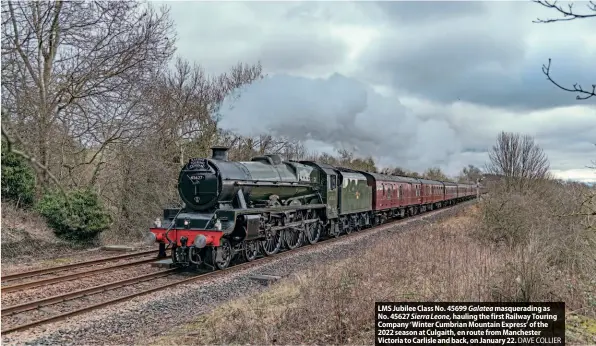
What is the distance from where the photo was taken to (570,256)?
10055 millimetres

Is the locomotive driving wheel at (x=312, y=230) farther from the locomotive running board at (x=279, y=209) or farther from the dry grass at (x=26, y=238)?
the dry grass at (x=26, y=238)

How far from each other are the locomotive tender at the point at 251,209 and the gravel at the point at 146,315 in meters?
1.13

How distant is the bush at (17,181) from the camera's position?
48.6ft

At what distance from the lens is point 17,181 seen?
49.4 ft

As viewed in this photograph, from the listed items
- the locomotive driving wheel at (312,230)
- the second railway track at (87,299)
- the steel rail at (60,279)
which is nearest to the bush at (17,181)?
the steel rail at (60,279)

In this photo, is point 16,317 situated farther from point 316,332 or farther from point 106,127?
point 106,127

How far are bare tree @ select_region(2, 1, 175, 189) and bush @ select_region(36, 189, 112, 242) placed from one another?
139 centimetres

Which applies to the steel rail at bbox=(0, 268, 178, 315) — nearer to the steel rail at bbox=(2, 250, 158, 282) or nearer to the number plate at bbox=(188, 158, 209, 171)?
the steel rail at bbox=(2, 250, 158, 282)

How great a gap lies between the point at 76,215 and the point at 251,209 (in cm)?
666

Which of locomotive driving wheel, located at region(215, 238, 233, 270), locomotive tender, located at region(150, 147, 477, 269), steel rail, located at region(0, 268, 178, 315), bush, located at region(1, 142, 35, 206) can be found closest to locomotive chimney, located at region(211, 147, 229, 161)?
locomotive tender, located at region(150, 147, 477, 269)

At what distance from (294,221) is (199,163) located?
4146 millimetres

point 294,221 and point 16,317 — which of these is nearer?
point 16,317

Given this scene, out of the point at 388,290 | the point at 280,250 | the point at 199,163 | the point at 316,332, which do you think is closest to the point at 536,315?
the point at 388,290

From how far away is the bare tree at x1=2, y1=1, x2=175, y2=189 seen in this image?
14.9 meters
